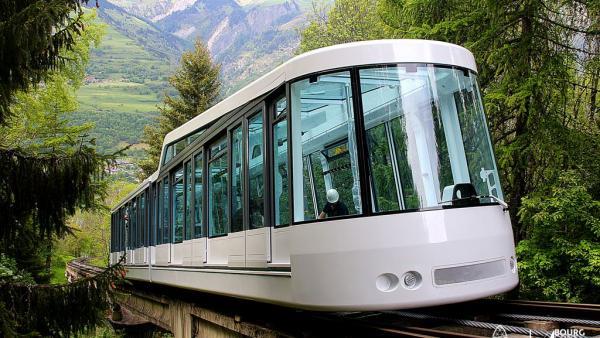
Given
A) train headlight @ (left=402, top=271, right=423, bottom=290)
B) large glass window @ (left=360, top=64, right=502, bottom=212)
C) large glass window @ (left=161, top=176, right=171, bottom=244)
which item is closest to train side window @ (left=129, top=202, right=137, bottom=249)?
large glass window @ (left=161, top=176, right=171, bottom=244)

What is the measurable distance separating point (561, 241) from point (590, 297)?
39.7 inches

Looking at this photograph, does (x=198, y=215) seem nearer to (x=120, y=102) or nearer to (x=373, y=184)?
(x=373, y=184)

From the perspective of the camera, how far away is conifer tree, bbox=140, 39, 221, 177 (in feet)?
116

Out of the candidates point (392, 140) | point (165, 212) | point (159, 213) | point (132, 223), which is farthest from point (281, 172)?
point (132, 223)

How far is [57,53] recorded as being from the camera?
23.4ft

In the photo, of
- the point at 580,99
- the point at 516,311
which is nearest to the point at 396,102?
the point at 516,311

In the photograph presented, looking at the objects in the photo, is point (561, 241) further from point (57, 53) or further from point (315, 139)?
point (57, 53)

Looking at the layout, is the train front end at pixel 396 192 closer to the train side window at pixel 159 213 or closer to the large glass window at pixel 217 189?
the large glass window at pixel 217 189

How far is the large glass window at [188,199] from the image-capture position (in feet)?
30.0

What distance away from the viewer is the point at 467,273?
5.22 meters

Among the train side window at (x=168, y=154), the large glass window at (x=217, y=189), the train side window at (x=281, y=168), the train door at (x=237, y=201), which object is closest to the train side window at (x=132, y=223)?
the train side window at (x=168, y=154)

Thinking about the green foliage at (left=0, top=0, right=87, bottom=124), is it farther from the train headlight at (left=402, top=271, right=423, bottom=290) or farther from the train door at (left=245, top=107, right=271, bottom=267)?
the train headlight at (left=402, top=271, right=423, bottom=290)

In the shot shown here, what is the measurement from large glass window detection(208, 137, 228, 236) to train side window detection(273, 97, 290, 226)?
4.90ft

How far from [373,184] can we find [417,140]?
62 cm
